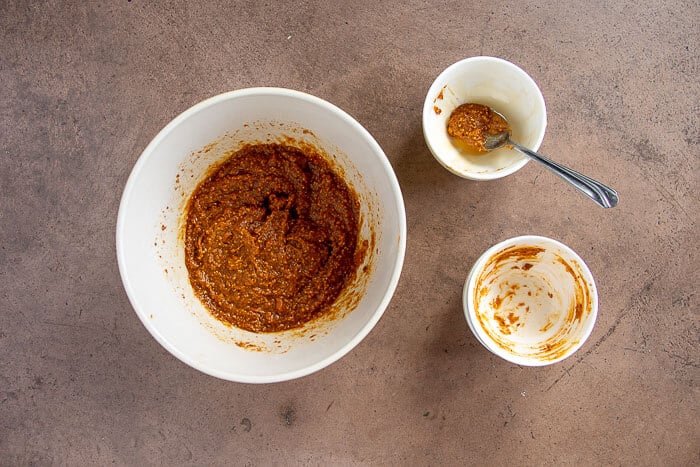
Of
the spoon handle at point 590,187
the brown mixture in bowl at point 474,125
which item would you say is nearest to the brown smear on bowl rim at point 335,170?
the brown mixture in bowl at point 474,125

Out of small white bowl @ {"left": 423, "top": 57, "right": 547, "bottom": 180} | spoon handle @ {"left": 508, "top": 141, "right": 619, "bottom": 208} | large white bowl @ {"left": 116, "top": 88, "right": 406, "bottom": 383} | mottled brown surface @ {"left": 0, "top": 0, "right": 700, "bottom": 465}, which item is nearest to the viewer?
large white bowl @ {"left": 116, "top": 88, "right": 406, "bottom": 383}

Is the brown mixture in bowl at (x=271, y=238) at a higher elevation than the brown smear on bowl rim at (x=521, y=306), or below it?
higher

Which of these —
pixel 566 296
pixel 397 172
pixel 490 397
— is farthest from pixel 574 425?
pixel 397 172

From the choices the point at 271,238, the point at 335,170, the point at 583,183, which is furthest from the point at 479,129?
the point at 271,238

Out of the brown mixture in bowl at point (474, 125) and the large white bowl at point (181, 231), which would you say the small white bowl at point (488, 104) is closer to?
the brown mixture in bowl at point (474, 125)

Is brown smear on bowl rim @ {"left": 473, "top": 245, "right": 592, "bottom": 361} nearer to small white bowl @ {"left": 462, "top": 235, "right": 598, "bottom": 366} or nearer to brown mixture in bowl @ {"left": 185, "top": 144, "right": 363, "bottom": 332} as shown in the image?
small white bowl @ {"left": 462, "top": 235, "right": 598, "bottom": 366}

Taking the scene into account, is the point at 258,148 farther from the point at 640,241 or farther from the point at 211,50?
the point at 640,241

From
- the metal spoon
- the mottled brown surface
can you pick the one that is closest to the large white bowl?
the mottled brown surface
